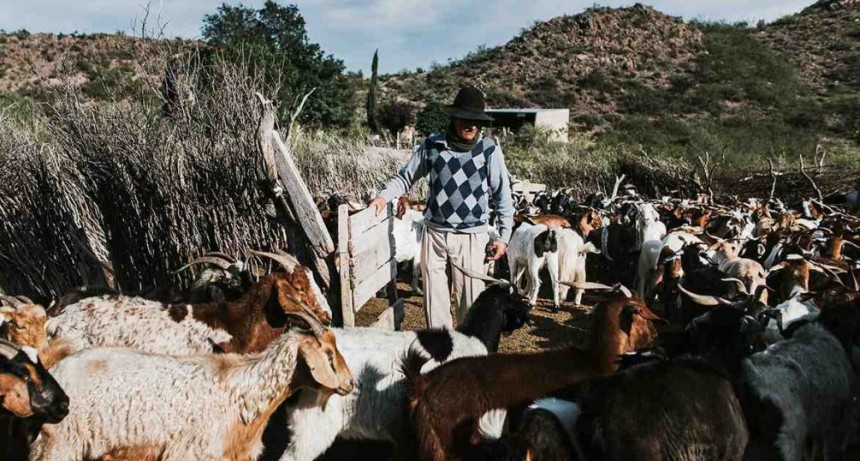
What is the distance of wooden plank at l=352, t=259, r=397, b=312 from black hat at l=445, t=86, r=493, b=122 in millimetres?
1940

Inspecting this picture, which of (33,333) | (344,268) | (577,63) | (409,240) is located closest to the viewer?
(33,333)

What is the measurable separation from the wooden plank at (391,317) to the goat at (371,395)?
1759 millimetres

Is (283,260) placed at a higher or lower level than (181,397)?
higher

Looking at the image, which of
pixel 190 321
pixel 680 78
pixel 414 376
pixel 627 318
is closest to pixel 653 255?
pixel 627 318

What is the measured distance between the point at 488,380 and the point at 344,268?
2559 millimetres

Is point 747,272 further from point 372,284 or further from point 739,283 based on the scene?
point 372,284

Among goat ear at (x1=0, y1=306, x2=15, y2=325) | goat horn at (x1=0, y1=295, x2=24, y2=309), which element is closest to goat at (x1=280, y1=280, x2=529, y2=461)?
goat ear at (x1=0, y1=306, x2=15, y2=325)

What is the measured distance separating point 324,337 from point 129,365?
3.85 ft

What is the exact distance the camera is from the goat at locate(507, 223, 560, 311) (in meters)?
9.98

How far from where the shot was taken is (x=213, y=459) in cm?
390

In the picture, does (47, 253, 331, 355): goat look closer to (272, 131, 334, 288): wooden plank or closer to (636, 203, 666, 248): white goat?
(272, 131, 334, 288): wooden plank

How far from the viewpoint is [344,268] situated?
20.4 feet

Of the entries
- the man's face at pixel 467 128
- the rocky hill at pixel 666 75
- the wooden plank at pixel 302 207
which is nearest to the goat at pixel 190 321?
the wooden plank at pixel 302 207

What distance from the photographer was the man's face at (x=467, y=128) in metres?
5.46
